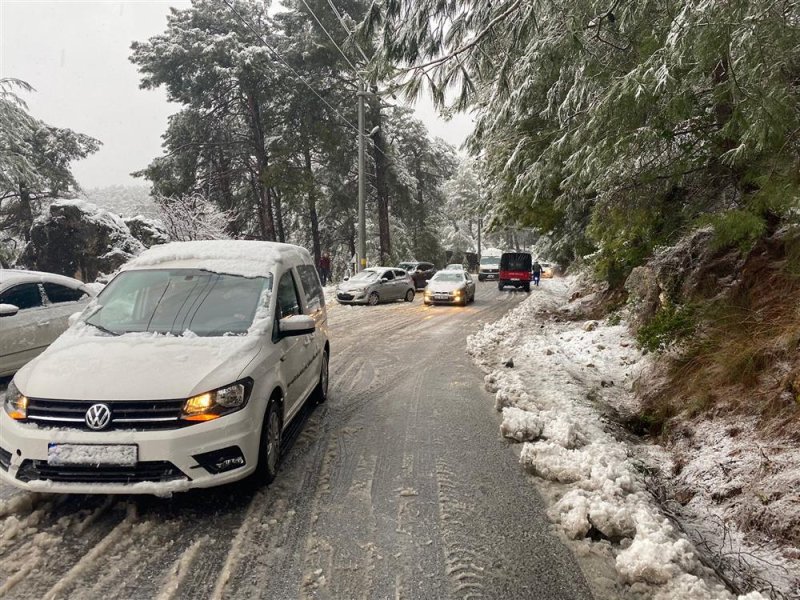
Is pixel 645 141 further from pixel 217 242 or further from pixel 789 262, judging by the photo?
pixel 217 242

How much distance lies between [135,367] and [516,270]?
87.8 feet

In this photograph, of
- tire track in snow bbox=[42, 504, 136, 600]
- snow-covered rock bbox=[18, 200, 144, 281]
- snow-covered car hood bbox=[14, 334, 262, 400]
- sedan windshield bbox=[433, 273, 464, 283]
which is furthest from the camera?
sedan windshield bbox=[433, 273, 464, 283]

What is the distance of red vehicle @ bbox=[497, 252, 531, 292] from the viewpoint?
28594 mm

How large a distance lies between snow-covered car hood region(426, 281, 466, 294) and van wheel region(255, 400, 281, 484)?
16.1m

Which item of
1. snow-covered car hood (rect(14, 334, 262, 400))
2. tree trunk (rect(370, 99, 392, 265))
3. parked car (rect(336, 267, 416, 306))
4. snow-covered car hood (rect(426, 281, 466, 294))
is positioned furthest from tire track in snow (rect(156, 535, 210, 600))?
tree trunk (rect(370, 99, 392, 265))

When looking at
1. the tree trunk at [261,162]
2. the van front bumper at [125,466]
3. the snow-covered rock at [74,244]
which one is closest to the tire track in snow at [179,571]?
the van front bumper at [125,466]

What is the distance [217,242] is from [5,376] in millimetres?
4151

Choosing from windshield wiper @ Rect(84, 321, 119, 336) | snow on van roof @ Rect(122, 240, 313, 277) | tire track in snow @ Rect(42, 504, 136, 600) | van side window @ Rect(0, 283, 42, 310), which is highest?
snow on van roof @ Rect(122, 240, 313, 277)

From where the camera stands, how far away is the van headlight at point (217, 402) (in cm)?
338

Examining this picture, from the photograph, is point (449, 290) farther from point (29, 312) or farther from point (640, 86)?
point (640, 86)

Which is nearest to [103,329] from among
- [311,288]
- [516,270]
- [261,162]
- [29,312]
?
[311,288]

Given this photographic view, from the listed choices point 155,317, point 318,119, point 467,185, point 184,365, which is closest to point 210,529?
point 184,365

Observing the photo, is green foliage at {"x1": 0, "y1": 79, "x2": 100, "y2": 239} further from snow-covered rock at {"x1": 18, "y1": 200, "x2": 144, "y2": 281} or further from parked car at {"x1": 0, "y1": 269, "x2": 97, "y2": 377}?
parked car at {"x1": 0, "y1": 269, "x2": 97, "y2": 377}

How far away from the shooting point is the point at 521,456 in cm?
452
